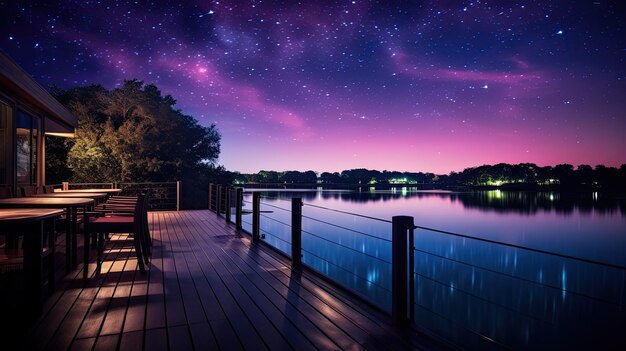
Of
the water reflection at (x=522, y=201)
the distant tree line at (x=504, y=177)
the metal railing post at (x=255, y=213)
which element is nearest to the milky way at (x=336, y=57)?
the metal railing post at (x=255, y=213)

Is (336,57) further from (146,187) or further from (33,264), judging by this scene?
(33,264)

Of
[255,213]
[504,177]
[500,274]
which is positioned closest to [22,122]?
[255,213]

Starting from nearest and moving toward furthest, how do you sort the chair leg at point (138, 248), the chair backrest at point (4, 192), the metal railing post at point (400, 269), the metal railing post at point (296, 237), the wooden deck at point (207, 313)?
the wooden deck at point (207, 313)
the metal railing post at point (400, 269)
the chair leg at point (138, 248)
the metal railing post at point (296, 237)
the chair backrest at point (4, 192)

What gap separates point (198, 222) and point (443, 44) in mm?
15171

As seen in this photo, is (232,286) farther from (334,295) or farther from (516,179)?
(516,179)

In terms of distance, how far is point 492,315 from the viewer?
17516mm

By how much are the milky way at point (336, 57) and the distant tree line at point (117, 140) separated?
988mm

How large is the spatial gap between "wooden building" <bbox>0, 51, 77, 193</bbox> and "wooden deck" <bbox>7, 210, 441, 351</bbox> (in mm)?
3438

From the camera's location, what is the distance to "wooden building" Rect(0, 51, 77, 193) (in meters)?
5.05

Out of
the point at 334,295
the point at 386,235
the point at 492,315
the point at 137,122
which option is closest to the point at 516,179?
the point at 386,235

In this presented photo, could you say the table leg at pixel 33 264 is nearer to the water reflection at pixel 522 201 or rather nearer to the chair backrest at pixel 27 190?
the chair backrest at pixel 27 190

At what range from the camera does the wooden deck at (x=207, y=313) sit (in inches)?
76.0

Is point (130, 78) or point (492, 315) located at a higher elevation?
point (130, 78)

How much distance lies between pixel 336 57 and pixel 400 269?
11.2 metres
